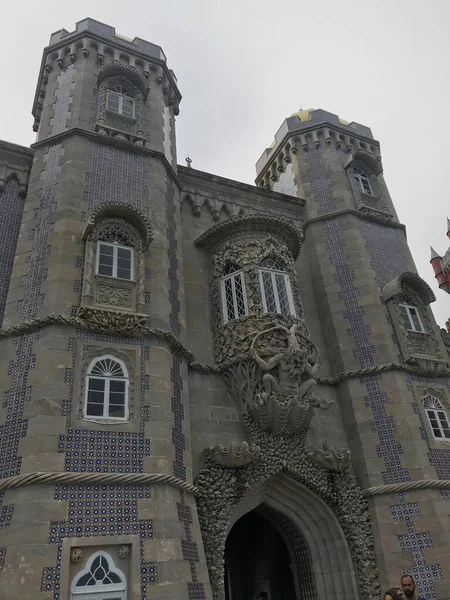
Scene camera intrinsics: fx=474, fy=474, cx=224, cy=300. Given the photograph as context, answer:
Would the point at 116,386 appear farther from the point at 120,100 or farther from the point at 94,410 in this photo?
the point at 120,100

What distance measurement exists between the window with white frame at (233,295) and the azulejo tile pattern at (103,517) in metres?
5.90

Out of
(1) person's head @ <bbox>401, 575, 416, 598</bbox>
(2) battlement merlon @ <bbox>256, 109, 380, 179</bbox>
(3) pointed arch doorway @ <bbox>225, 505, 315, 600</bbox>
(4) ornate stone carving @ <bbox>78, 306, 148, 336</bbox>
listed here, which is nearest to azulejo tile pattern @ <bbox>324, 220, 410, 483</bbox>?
(3) pointed arch doorway @ <bbox>225, 505, 315, 600</bbox>

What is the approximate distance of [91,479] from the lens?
29.2ft

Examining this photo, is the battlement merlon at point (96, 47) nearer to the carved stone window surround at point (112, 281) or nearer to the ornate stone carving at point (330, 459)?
the carved stone window surround at point (112, 281)

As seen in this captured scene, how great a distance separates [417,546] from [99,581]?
7.78 meters

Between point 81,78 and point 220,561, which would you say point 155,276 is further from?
point 81,78

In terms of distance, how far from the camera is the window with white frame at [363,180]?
19.1 m

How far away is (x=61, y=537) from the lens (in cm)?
822

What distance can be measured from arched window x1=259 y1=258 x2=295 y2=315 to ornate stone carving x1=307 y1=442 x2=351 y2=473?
3.95 m

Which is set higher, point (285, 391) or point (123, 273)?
point (123, 273)

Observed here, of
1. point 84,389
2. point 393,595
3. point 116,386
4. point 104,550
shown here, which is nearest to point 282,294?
point 116,386

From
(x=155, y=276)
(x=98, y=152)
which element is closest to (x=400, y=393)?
(x=155, y=276)

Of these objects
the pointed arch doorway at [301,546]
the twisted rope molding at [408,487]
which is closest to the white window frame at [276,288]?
the pointed arch doorway at [301,546]

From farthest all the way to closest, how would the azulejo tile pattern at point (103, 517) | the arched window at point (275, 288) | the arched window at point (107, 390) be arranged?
the arched window at point (275, 288) < the arched window at point (107, 390) < the azulejo tile pattern at point (103, 517)
